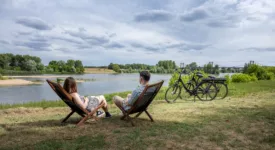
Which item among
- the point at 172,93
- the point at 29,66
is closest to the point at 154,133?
the point at 172,93

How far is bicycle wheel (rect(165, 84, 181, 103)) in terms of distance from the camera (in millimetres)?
8391

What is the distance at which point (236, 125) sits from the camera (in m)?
4.66

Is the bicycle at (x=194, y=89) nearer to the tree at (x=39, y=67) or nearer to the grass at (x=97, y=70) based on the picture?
the tree at (x=39, y=67)

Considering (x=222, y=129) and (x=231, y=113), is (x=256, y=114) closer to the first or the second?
(x=231, y=113)

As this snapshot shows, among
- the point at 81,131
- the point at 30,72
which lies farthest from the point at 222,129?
the point at 30,72

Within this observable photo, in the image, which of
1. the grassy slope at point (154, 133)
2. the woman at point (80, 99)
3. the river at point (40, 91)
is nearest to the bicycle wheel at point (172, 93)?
the river at point (40, 91)

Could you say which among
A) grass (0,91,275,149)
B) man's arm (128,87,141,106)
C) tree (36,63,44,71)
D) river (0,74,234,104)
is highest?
tree (36,63,44,71)

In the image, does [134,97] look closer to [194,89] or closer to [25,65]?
[194,89]

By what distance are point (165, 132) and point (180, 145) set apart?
686 millimetres

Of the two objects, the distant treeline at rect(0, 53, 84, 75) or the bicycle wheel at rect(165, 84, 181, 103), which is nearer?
the bicycle wheel at rect(165, 84, 181, 103)

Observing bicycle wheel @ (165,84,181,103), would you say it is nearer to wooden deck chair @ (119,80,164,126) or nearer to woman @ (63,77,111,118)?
wooden deck chair @ (119,80,164,126)

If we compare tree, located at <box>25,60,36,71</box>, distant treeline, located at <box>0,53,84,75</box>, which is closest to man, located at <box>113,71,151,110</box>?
distant treeline, located at <box>0,53,84,75</box>

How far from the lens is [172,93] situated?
8508mm

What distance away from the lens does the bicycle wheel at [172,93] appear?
330 inches
